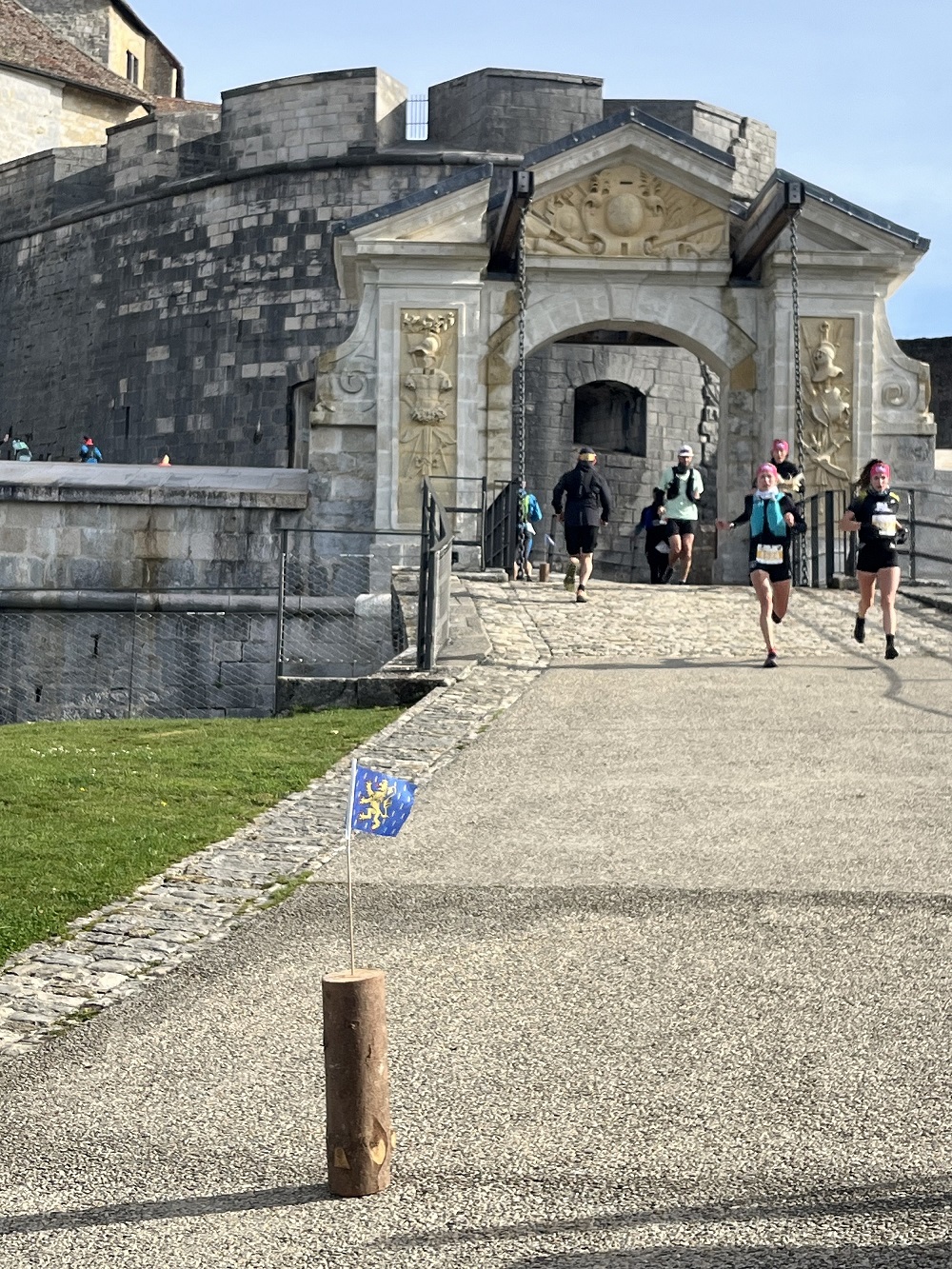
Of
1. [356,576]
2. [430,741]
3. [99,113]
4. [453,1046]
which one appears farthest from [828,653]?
[99,113]

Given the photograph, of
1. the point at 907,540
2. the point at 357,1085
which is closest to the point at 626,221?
the point at 907,540

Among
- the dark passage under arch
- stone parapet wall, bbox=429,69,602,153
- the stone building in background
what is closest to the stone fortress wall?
stone parapet wall, bbox=429,69,602,153

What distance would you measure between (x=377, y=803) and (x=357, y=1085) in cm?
72

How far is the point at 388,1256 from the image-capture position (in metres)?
3.66

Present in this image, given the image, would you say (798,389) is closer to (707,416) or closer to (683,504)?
(683,504)

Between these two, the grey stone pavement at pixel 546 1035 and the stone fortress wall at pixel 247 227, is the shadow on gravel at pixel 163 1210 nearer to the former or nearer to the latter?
the grey stone pavement at pixel 546 1035

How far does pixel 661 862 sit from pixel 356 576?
35.6ft

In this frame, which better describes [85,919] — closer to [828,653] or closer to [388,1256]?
[388,1256]

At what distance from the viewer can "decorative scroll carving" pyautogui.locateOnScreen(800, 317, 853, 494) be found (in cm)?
1827

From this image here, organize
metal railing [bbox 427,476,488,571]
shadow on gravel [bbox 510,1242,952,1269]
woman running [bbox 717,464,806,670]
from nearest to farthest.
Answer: shadow on gravel [bbox 510,1242,952,1269]
woman running [bbox 717,464,806,670]
metal railing [bbox 427,476,488,571]

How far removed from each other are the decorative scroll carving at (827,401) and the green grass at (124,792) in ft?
26.3

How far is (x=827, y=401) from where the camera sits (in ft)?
60.1

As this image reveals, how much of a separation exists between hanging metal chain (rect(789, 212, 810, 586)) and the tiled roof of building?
25400 mm

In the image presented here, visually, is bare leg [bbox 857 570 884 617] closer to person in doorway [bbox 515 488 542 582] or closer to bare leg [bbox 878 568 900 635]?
bare leg [bbox 878 568 900 635]
